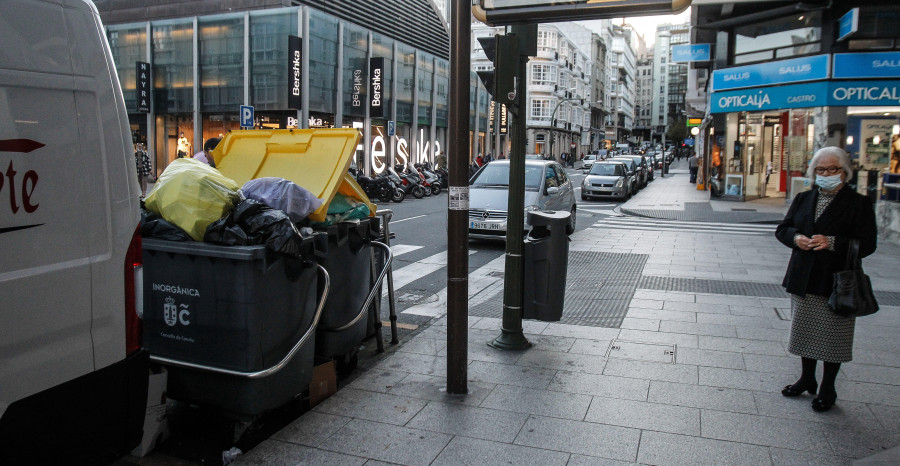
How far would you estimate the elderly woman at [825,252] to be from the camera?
4.39m

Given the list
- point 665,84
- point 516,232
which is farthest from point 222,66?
point 665,84

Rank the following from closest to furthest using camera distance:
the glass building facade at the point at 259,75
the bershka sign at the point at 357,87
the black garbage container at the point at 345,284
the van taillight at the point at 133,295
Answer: the van taillight at the point at 133,295, the black garbage container at the point at 345,284, the glass building facade at the point at 259,75, the bershka sign at the point at 357,87

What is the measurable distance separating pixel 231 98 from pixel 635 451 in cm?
3021

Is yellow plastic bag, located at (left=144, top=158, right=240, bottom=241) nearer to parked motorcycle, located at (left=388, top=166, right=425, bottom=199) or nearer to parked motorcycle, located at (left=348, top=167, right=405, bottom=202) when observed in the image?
parked motorcycle, located at (left=348, top=167, right=405, bottom=202)

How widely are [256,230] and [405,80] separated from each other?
35.0 meters

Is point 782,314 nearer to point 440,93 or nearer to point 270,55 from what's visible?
point 270,55

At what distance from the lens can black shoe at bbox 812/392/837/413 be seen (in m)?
4.49

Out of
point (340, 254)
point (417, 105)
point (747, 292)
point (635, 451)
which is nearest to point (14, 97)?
point (340, 254)

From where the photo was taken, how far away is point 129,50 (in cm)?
3344

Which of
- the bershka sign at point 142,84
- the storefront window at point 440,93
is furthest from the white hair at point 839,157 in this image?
the storefront window at point 440,93

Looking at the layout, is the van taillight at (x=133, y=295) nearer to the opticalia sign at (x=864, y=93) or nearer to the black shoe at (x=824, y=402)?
the black shoe at (x=824, y=402)

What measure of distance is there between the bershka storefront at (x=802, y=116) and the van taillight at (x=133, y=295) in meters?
15.2

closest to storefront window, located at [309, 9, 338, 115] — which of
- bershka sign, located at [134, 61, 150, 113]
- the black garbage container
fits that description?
bershka sign, located at [134, 61, 150, 113]

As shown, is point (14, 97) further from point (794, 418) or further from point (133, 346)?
point (794, 418)
